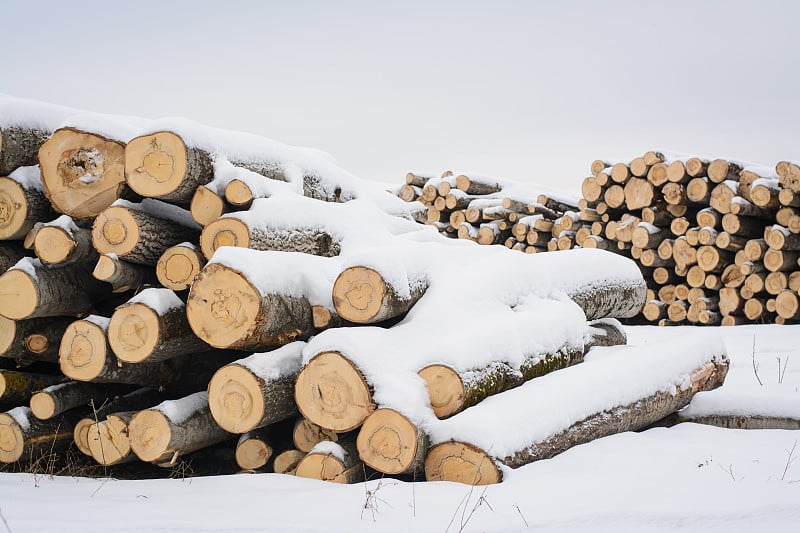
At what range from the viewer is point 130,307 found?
11.2 ft

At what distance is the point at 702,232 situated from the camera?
27.2 ft

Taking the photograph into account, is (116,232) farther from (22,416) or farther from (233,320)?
(22,416)

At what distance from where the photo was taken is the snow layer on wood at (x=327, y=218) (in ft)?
12.7

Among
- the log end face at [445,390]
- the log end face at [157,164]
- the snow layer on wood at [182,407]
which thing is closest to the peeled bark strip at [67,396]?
the snow layer on wood at [182,407]

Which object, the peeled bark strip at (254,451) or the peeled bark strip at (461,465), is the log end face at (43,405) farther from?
the peeled bark strip at (461,465)

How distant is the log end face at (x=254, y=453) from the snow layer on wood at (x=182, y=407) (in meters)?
0.33

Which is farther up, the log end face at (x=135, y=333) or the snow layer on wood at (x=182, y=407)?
the log end face at (x=135, y=333)

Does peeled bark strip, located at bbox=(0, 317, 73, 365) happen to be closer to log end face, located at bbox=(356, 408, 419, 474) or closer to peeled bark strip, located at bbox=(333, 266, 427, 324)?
peeled bark strip, located at bbox=(333, 266, 427, 324)

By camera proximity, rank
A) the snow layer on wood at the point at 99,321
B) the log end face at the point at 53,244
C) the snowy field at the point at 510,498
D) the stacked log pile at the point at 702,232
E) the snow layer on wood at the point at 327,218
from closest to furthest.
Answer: the snowy field at the point at 510,498 → the snow layer on wood at the point at 99,321 → the log end face at the point at 53,244 → the snow layer on wood at the point at 327,218 → the stacked log pile at the point at 702,232

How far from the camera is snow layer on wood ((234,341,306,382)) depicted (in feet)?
10.3

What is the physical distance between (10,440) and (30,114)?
1.99 meters

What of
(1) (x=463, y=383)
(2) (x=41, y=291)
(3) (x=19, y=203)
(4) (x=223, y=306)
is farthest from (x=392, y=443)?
(3) (x=19, y=203)

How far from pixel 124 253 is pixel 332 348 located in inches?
56.4

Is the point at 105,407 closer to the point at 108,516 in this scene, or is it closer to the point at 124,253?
the point at 124,253
